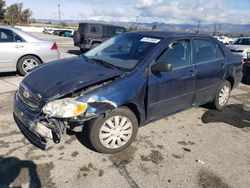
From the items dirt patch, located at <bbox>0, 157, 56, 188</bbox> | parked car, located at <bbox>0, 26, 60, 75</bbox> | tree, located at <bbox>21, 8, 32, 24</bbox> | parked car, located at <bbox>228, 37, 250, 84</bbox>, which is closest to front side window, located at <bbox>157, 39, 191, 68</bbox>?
dirt patch, located at <bbox>0, 157, 56, 188</bbox>

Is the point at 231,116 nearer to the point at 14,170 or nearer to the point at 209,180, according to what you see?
the point at 209,180

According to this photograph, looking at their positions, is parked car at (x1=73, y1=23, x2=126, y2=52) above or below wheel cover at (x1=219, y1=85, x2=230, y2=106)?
above

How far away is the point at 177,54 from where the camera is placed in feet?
14.0

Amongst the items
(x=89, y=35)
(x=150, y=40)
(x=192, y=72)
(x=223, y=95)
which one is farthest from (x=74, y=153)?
(x=89, y=35)

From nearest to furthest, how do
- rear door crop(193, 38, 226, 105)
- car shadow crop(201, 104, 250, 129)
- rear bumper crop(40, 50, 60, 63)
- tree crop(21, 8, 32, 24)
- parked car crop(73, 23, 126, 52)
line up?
rear door crop(193, 38, 226, 105) → car shadow crop(201, 104, 250, 129) → rear bumper crop(40, 50, 60, 63) → parked car crop(73, 23, 126, 52) → tree crop(21, 8, 32, 24)

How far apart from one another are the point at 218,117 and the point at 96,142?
2.84 meters

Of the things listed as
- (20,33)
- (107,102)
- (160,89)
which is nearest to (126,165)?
(107,102)

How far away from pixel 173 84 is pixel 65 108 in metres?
1.79

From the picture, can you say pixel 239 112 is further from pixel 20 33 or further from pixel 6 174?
pixel 20 33

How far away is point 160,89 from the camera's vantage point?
12.9 ft

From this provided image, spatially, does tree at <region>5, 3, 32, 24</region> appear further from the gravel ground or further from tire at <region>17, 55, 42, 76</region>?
the gravel ground

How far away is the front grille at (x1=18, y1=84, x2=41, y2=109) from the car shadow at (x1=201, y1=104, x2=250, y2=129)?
10.2 feet

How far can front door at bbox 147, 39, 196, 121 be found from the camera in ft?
12.7

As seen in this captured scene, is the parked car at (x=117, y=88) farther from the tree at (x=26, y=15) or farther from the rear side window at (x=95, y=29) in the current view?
the tree at (x=26, y=15)
